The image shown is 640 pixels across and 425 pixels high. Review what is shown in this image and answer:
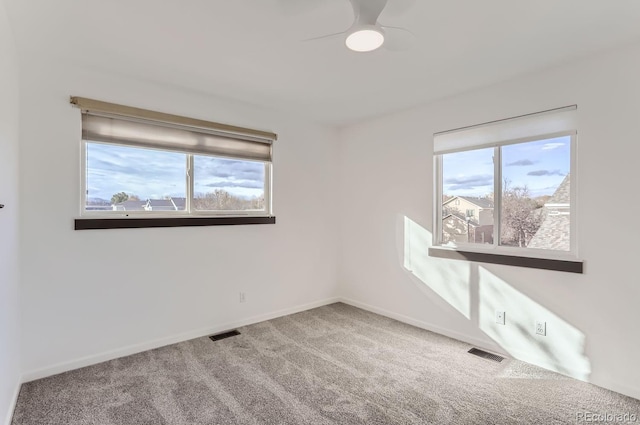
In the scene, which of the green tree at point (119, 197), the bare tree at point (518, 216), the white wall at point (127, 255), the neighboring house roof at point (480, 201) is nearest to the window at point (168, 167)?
the green tree at point (119, 197)

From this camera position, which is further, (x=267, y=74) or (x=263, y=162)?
(x=263, y=162)

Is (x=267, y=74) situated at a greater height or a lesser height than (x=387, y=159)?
greater

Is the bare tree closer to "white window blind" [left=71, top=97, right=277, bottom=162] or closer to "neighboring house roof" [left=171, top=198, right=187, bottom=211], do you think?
"white window blind" [left=71, top=97, right=277, bottom=162]

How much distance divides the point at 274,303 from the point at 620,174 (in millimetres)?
3290

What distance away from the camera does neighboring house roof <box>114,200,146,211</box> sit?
111 inches

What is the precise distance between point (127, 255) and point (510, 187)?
11.1 ft

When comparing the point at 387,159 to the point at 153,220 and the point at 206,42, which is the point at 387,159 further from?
the point at 153,220

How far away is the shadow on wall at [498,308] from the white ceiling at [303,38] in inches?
65.0

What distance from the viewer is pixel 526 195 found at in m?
2.79

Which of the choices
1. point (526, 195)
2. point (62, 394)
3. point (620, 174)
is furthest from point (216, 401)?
point (620, 174)

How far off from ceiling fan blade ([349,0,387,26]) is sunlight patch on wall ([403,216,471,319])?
7.63 feet

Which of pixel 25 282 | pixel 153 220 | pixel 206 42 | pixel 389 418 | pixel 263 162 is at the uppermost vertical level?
pixel 206 42

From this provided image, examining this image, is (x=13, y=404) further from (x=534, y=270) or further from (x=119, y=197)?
(x=534, y=270)

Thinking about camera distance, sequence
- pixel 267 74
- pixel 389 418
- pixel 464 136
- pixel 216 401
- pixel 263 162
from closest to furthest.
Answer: pixel 389 418
pixel 216 401
pixel 267 74
pixel 464 136
pixel 263 162
